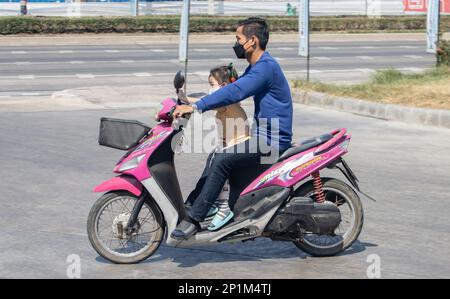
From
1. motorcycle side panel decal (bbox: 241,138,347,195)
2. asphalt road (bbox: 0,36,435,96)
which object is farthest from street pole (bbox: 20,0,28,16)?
motorcycle side panel decal (bbox: 241,138,347,195)

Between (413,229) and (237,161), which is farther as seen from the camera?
(413,229)

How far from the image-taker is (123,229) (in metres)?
7.15

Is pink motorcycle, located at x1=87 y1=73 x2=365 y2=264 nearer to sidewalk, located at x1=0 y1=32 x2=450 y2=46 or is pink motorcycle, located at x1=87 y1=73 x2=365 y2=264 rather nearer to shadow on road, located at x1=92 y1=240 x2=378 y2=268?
shadow on road, located at x1=92 y1=240 x2=378 y2=268

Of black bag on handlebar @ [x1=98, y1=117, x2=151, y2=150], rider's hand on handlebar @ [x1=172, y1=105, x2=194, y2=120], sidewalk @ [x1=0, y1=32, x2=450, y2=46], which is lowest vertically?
black bag on handlebar @ [x1=98, y1=117, x2=151, y2=150]

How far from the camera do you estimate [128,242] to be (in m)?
7.34

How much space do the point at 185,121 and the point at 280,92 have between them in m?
0.74

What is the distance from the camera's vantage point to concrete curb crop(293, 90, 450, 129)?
13.8 metres

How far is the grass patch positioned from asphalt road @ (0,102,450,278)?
971 mm

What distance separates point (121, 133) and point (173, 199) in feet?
1.94

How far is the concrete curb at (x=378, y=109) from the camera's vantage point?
13.8 metres
